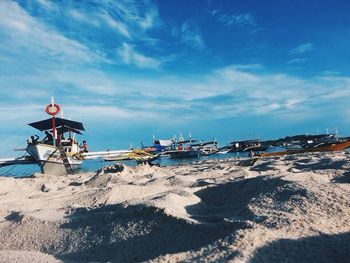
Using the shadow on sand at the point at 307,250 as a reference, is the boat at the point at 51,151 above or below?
above

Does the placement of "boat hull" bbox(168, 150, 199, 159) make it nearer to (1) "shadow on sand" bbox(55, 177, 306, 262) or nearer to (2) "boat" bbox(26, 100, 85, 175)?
(2) "boat" bbox(26, 100, 85, 175)

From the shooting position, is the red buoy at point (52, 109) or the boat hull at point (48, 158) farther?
the red buoy at point (52, 109)

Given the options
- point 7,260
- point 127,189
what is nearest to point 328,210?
point 7,260

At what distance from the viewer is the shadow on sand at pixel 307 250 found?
8.52 feet

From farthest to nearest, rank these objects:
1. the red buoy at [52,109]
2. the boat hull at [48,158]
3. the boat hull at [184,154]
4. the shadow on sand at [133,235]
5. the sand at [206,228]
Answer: the boat hull at [184,154]
the red buoy at [52,109]
the boat hull at [48,158]
the shadow on sand at [133,235]
the sand at [206,228]

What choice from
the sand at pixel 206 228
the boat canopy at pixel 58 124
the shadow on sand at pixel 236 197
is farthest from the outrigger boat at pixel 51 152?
the shadow on sand at pixel 236 197

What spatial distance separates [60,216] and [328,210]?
3078mm

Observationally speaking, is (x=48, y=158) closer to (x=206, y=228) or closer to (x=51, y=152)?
(x=51, y=152)

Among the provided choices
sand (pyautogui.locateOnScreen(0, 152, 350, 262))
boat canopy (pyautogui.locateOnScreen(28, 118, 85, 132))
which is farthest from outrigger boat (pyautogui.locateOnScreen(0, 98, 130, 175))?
sand (pyautogui.locateOnScreen(0, 152, 350, 262))

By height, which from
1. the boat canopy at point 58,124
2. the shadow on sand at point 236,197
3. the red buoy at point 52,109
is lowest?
the shadow on sand at point 236,197

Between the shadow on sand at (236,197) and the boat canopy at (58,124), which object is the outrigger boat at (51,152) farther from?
the shadow on sand at (236,197)

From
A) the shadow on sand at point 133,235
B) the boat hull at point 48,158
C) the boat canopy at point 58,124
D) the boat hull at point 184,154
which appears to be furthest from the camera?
the boat hull at point 184,154

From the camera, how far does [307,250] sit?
8.92 ft

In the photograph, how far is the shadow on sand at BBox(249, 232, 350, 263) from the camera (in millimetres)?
2598
